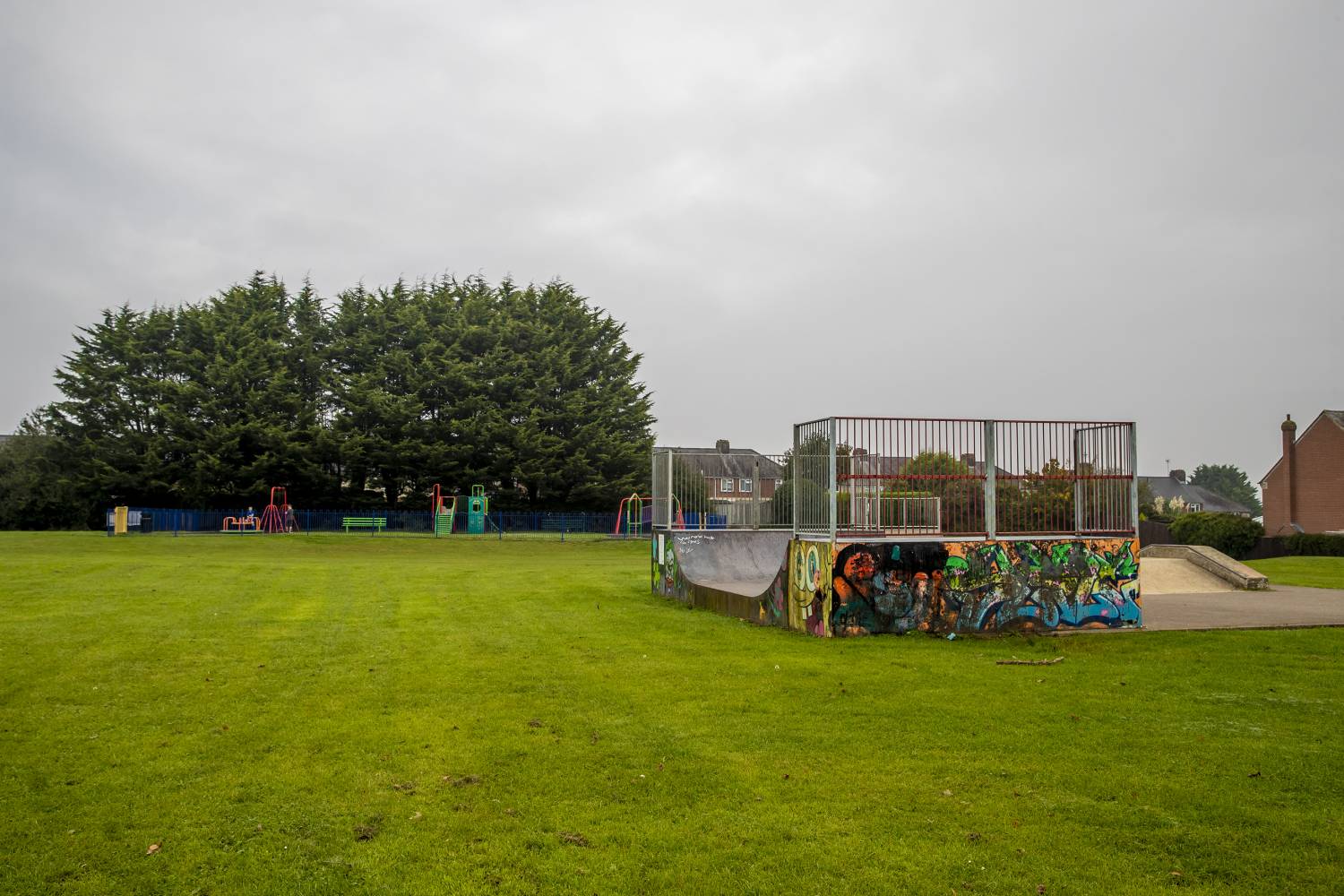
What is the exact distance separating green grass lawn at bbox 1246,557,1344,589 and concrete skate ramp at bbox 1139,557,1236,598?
178cm

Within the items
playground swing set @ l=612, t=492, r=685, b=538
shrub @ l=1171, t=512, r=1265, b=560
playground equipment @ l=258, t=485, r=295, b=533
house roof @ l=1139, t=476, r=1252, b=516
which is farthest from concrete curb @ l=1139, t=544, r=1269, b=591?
house roof @ l=1139, t=476, r=1252, b=516

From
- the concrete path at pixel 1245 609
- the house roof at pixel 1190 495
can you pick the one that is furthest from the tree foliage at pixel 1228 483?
the concrete path at pixel 1245 609

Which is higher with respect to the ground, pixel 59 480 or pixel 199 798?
pixel 59 480

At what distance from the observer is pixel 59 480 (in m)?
49.8

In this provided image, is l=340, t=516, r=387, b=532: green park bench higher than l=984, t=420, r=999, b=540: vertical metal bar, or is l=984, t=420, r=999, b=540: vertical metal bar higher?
l=984, t=420, r=999, b=540: vertical metal bar

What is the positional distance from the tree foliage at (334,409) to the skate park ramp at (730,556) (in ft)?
111

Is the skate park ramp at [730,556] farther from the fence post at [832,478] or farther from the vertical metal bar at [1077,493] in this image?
the vertical metal bar at [1077,493]

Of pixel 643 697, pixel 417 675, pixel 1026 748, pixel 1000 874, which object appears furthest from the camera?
pixel 417 675

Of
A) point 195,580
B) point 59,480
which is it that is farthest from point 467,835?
point 59,480

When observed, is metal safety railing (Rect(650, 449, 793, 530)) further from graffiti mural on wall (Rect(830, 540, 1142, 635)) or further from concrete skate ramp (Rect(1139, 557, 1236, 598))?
concrete skate ramp (Rect(1139, 557, 1236, 598))

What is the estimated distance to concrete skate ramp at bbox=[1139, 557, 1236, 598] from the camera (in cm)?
2062

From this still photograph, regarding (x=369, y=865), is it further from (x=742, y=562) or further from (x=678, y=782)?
(x=742, y=562)

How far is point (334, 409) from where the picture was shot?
55531 millimetres

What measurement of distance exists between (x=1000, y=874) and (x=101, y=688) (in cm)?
843
